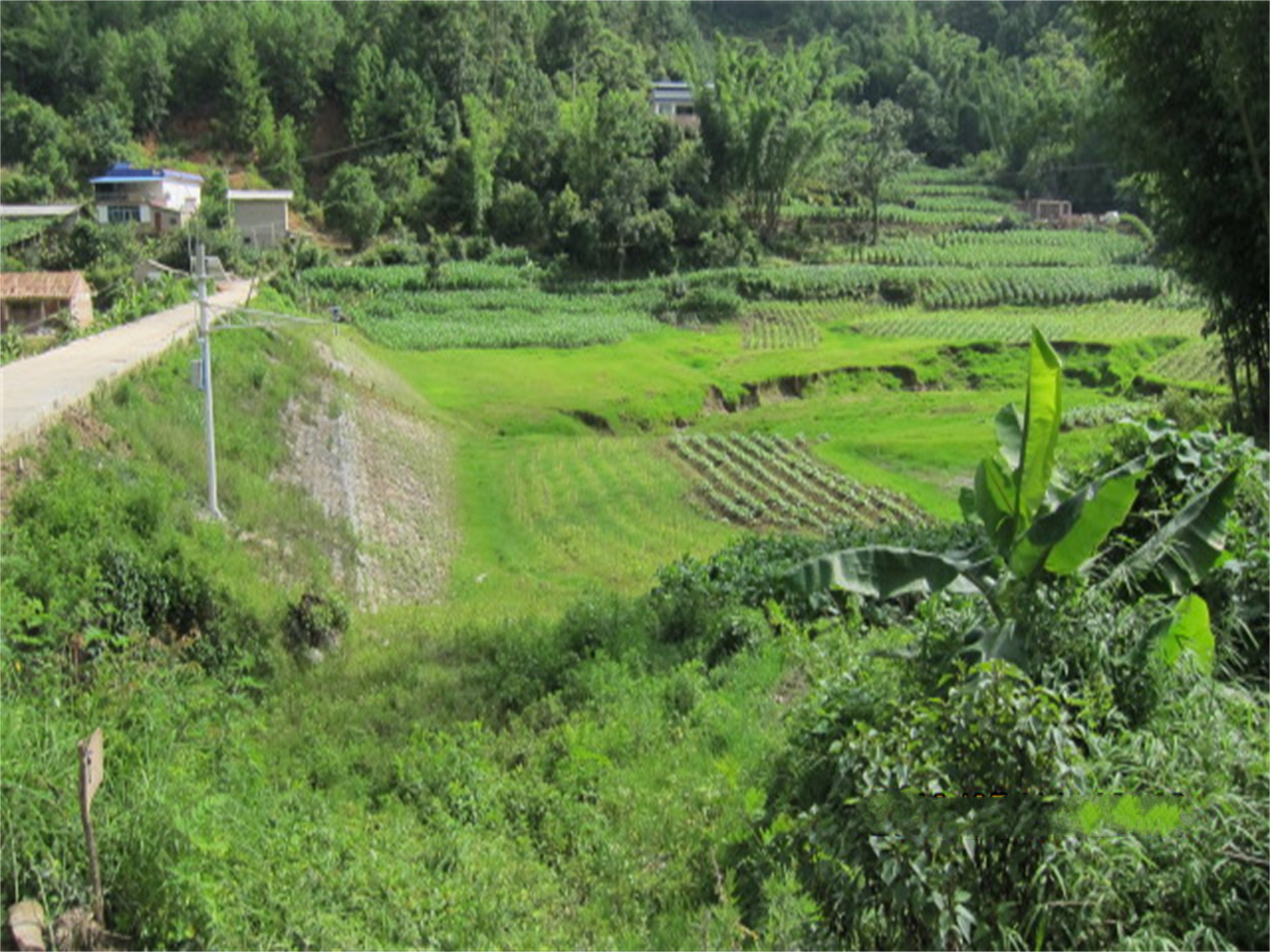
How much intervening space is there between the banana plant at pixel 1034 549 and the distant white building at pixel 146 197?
1222 centimetres

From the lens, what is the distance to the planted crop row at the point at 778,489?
1725 centimetres

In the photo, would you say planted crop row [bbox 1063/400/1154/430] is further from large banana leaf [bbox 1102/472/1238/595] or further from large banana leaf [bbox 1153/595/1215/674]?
large banana leaf [bbox 1153/595/1215/674]

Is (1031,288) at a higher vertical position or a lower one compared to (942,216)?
lower

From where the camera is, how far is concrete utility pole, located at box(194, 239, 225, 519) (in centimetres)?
1034

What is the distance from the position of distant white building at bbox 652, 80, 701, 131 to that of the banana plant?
165 feet

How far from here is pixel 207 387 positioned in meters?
10.3

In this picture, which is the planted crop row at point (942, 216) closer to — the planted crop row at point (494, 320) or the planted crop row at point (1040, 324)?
the planted crop row at point (1040, 324)

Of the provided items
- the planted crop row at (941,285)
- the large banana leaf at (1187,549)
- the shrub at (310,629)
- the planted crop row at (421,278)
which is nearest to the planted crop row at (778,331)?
the planted crop row at (941,285)

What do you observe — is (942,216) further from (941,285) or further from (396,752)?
(396,752)

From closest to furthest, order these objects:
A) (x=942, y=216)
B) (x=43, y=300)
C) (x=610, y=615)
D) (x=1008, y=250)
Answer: (x=610, y=615), (x=43, y=300), (x=1008, y=250), (x=942, y=216)

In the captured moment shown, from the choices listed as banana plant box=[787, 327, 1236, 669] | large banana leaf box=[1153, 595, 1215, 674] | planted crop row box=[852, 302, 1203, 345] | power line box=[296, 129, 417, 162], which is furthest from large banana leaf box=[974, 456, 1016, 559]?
planted crop row box=[852, 302, 1203, 345]

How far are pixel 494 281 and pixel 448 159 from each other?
23.5 feet

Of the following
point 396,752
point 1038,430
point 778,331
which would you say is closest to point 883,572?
point 1038,430

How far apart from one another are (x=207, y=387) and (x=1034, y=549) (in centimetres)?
777
